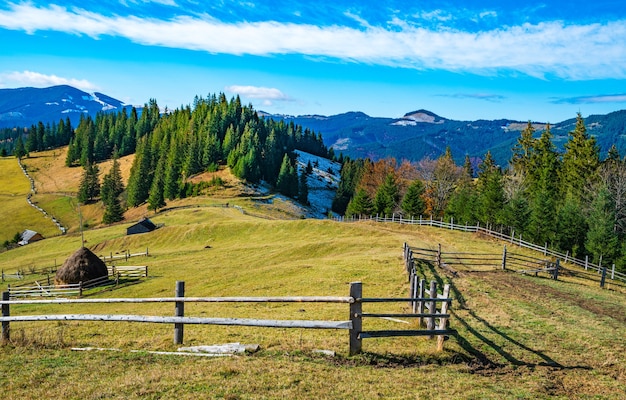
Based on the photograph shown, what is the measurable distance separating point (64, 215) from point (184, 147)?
3693 cm

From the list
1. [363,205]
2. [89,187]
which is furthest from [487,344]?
[89,187]

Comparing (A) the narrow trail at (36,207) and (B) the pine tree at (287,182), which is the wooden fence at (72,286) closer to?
(A) the narrow trail at (36,207)

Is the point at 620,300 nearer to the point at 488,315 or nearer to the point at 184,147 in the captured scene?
the point at 488,315

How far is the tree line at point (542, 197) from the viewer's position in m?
53.4

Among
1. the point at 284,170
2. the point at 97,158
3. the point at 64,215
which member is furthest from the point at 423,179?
the point at 97,158

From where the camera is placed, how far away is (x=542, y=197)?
56094 mm

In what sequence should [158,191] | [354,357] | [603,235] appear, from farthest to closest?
[158,191], [603,235], [354,357]

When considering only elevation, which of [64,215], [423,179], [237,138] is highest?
[237,138]

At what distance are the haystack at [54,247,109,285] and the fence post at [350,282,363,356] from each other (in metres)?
39.0

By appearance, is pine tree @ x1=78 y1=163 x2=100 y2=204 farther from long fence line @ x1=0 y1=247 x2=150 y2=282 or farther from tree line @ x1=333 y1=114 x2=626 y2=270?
tree line @ x1=333 y1=114 x2=626 y2=270

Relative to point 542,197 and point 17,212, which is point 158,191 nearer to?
point 17,212

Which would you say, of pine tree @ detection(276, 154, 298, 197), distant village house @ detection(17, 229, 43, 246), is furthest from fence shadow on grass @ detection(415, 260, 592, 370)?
pine tree @ detection(276, 154, 298, 197)

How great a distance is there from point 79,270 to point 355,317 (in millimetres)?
39623

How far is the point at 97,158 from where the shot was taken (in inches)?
6663
